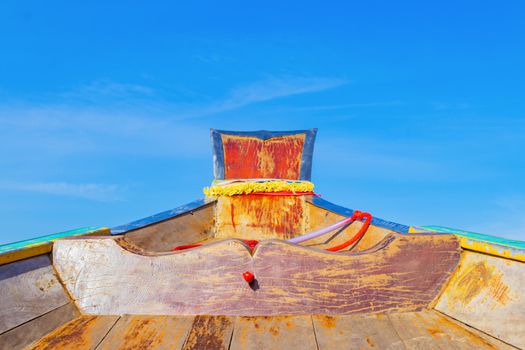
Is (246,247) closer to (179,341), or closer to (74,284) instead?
(179,341)

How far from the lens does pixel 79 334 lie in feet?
4.73

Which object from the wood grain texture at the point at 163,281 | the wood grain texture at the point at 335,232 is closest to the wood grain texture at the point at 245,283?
the wood grain texture at the point at 163,281

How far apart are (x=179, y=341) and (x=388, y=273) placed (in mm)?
848

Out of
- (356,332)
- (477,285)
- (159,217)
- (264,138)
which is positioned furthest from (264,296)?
(264,138)

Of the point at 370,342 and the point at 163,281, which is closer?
the point at 370,342

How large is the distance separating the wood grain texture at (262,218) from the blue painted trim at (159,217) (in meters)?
0.26

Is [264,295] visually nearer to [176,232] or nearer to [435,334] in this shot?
[435,334]

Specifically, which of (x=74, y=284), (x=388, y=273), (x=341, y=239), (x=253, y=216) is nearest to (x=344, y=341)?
(x=388, y=273)

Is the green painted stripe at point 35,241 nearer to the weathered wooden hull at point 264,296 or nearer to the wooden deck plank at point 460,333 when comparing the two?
the weathered wooden hull at point 264,296

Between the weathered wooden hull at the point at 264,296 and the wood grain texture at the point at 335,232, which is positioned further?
the wood grain texture at the point at 335,232

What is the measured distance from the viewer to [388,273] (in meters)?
1.60

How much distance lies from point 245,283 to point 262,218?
2078 mm

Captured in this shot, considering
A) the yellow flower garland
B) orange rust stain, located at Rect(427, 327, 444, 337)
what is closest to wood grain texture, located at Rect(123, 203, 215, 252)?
the yellow flower garland

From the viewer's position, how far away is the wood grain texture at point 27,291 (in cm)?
140
